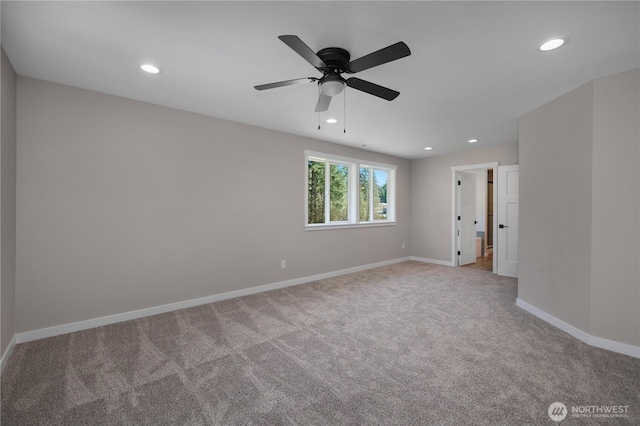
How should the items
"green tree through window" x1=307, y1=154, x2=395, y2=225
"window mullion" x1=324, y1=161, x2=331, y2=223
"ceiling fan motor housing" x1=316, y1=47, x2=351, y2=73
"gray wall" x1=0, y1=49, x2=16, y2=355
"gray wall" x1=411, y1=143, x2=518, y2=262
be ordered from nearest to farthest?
"ceiling fan motor housing" x1=316, y1=47, x2=351, y2=73, "gray wall" x1=0, y1=49, x2=16, y2=355, "green tree through window" x1=307, y1=154, x2=395, y2=225, "window mullion" x1=324, y1=161, x2=331, y2=223, "gray wall" x1=411, y1=143, x2=518, y2=262

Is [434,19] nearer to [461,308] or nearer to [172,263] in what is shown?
[461,308]

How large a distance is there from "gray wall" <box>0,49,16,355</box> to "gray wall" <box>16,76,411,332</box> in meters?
0.12

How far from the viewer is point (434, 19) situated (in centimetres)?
183

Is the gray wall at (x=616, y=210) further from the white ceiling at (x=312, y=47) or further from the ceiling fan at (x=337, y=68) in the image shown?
the ceiling fan at (x=337, y=68)

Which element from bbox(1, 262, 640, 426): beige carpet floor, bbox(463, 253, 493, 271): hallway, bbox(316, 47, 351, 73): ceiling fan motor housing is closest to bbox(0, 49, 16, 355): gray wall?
bbox(1, 262, 640, 426): beige carpet floor

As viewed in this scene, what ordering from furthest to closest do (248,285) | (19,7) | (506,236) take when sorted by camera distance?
(506,236)
(248,285)
(19,7)

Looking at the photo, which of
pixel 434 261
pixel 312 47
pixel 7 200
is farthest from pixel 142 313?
pixel 434 261

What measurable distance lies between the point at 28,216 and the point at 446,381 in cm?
391

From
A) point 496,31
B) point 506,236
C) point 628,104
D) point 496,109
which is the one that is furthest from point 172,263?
point 506,236

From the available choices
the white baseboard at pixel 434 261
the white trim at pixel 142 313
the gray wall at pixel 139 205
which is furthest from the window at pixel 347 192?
the white baseboard at pixel 434 261

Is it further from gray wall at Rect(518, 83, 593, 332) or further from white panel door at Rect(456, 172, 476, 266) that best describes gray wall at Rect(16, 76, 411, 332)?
white panel door at Rect(456, 172, 476, 266)

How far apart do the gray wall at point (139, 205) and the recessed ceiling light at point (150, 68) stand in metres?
0.88

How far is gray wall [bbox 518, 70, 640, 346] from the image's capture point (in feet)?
8.04

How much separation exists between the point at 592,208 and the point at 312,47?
9.51 ft
